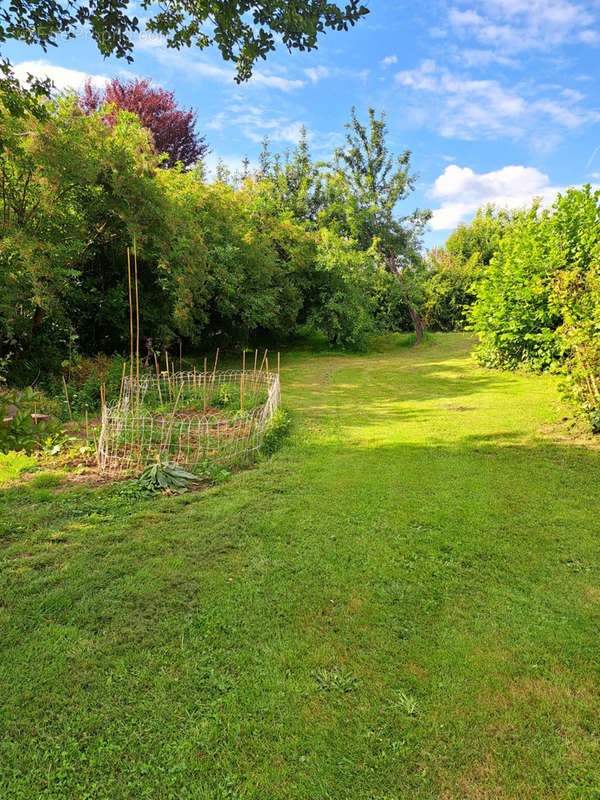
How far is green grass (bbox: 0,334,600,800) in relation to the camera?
69.8 inches

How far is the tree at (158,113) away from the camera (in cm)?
1948

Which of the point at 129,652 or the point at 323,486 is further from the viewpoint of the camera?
the point at 323,486

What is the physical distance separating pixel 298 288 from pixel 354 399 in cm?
810

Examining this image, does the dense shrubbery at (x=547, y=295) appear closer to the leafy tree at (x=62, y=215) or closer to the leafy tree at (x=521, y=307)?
the leafy tree at (x=521, y=307)

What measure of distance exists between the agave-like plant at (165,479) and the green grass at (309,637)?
317 mm

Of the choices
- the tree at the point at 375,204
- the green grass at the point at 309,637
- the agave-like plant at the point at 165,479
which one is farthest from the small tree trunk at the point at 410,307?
the agave-like plant at the point at 165,479

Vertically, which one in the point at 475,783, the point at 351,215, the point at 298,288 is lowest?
the point at 475,783

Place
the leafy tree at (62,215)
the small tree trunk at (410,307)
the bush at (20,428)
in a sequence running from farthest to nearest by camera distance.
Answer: the small tree trunk at (410,307), the leafy tree at (62,215), the bush at (20,428)

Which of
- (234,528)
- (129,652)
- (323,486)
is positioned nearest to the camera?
(129,652)

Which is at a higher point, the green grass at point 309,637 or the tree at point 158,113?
the tree at point 158,113

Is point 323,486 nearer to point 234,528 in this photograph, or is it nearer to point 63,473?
point 234,528

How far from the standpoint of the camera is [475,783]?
1.69 metres

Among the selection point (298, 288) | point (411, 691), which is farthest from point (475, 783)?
point (298, 288)

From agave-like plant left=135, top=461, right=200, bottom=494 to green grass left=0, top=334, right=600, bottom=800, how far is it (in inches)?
12.5
